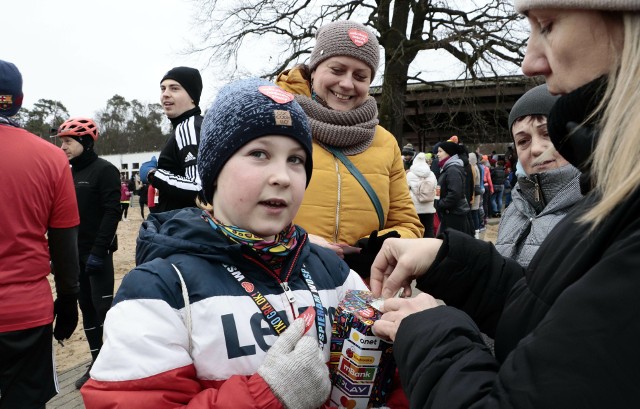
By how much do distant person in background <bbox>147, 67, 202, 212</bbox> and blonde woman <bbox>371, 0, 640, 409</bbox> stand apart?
2.24 meters

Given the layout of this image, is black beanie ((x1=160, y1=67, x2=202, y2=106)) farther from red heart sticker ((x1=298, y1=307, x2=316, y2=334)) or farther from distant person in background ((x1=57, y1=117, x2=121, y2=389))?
red heart sticker ((x1=298, y1=307, x2=316, y2=334))

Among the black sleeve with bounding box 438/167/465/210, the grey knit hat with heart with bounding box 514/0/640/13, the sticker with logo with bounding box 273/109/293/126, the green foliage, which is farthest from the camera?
the green foliage

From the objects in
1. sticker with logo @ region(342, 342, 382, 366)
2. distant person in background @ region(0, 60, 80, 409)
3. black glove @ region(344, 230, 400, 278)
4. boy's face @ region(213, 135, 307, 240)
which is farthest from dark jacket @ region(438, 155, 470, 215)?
sticker with logo @ region(342, 342, 382, 366)

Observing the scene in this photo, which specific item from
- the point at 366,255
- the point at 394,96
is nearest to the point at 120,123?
the point at 394,96

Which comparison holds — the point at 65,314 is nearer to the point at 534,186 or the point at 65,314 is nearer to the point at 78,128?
the point at 78,128

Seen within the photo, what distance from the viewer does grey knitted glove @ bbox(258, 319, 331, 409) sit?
111cm

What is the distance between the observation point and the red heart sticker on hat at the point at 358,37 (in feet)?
7.29

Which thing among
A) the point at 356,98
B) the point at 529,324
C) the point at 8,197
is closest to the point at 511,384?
the point at 529,324

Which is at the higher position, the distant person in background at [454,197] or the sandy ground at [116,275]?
the distant person in background at [454,197]

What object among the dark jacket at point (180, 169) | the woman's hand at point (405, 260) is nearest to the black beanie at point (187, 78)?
the dark jacket at point (180, 169)

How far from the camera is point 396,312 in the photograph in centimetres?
107

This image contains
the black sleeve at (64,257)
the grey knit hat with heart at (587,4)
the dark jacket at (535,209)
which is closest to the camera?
the grey knit hat with heart at (587,4)

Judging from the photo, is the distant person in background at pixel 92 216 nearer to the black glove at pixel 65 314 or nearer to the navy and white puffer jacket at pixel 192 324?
the black glove at pixel 65 314

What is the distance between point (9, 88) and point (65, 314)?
1381 mm
